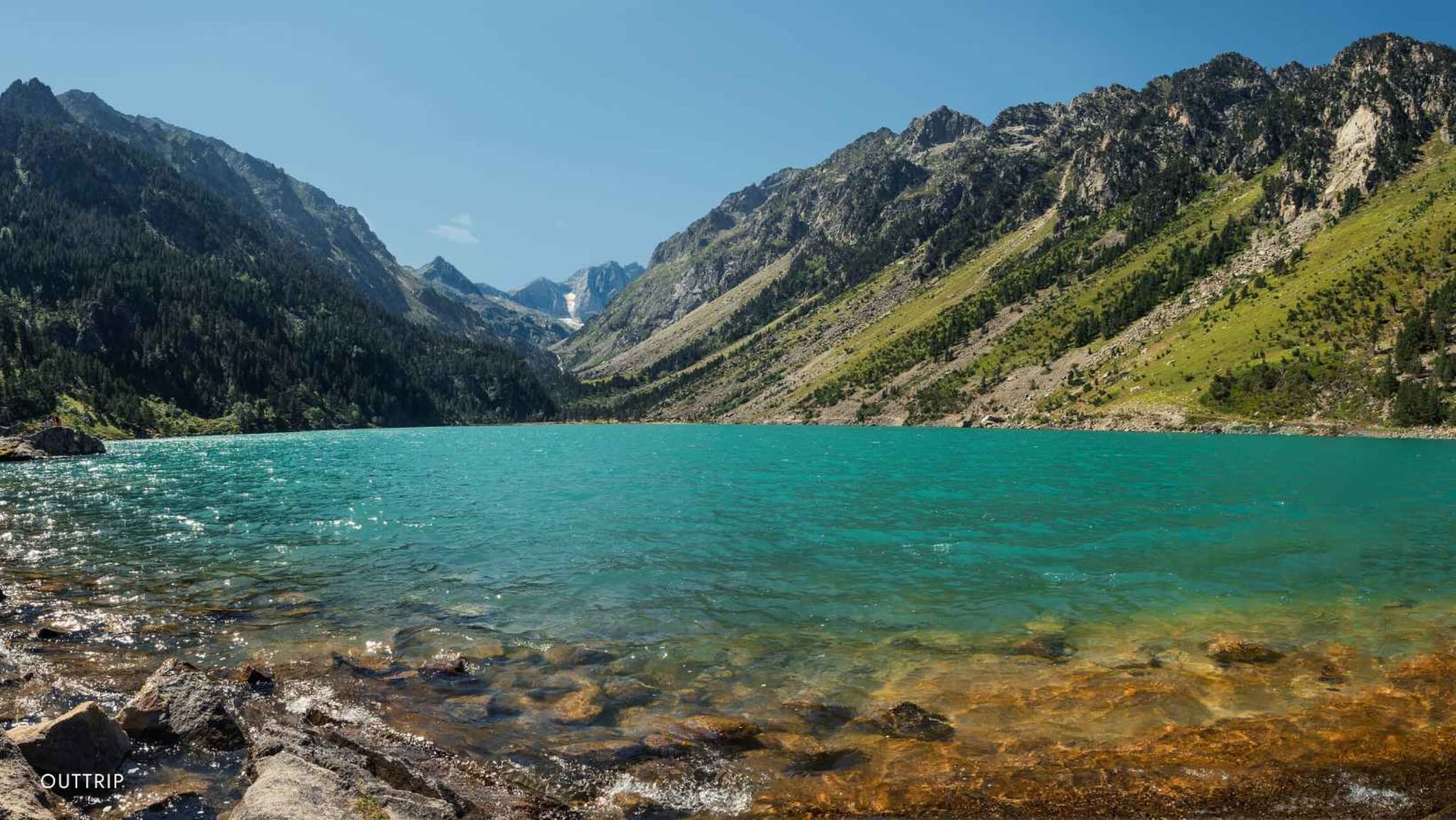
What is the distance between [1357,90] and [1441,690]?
258 metres

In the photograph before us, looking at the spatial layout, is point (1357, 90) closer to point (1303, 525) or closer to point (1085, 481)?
point (1085, 481)

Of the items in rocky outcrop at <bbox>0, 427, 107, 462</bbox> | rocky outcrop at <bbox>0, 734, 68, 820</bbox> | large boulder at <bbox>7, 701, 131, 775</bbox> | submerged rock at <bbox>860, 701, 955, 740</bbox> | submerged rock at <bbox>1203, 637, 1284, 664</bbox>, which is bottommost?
rocky outcrop at <bbox>0, 427, 107, 462</bbox>

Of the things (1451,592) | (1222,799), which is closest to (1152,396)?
(1451,592)

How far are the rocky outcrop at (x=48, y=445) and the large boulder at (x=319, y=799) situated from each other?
124755mm

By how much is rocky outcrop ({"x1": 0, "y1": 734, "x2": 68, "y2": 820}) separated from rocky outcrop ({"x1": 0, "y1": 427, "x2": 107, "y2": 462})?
402 feet

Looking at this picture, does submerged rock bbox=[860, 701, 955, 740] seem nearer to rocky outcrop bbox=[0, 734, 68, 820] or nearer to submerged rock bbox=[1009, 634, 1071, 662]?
submerged rock bbox=[1009, 634, 1071, 662]

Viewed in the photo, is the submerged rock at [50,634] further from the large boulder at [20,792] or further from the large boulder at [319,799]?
the large boulder at [319,799]

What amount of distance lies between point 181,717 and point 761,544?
24.9 meters

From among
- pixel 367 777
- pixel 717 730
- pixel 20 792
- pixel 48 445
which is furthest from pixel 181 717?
pixel 48 445

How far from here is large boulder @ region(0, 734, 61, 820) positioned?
852 cm

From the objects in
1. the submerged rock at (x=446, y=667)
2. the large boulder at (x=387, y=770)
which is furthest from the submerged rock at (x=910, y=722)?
the submerged rock at (x=446, y=667)

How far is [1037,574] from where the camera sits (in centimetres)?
2834

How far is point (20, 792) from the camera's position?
900cm

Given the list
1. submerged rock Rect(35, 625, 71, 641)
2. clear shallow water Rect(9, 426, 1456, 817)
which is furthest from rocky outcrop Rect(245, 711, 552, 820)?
submerged rock Rect(35, 625, 71, 641)
